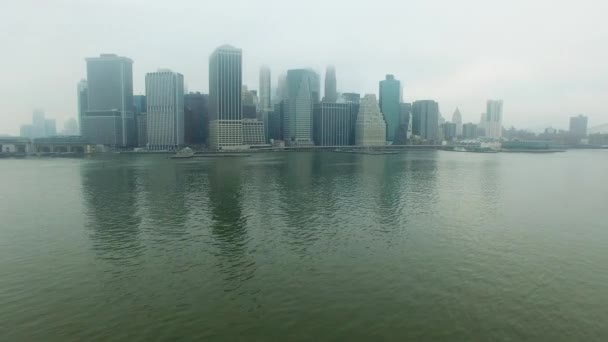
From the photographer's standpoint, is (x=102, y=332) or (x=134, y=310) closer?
(x=102, y=332)

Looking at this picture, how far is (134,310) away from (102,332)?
210 centimetres

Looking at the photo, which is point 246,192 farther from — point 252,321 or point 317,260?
point 252,321

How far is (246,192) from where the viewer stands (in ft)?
192

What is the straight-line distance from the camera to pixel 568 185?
228 ft

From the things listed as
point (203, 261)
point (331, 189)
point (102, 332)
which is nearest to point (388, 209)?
point (331, 189)

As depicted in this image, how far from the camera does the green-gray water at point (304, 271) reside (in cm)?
1753

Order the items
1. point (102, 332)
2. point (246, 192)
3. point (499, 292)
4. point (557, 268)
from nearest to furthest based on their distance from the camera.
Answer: point (102, 332), point (499, 292), point (557, 268), point (246, 192)

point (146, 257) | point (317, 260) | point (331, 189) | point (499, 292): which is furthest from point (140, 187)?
point (499, 292)

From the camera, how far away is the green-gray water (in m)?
17.5

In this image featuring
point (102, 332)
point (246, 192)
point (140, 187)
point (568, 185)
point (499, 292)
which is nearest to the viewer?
point (102, 332)

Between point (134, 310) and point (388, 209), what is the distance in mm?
31934

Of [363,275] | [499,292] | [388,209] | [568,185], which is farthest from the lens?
[568,185]

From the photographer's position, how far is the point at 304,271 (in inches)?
952

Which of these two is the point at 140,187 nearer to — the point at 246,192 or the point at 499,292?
the point at 246,192
